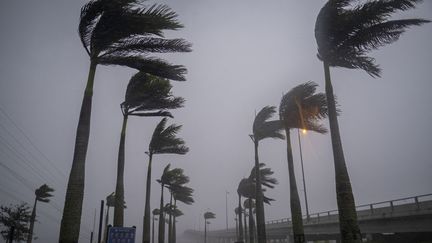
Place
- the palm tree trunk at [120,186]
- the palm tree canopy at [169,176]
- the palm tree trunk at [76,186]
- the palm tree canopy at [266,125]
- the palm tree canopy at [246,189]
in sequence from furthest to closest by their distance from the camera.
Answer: the palm tree canopy at [246,189] → the palm tree canopy at [169,176] → the palm tree canopy at [266,125] → the palm tree trunk at [120,186] → the palm tree trunk at [76,186]

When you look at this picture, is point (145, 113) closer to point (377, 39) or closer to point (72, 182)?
point (72, 182)

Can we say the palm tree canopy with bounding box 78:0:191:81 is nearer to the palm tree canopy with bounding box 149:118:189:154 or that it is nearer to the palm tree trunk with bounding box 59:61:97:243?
the palm tree trunk with bounding box 59:61:97:243

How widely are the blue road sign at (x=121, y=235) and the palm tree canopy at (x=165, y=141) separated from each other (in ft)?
40.1

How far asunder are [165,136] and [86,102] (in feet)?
35.9

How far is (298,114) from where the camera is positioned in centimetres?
1633

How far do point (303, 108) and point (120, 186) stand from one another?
10.6 m

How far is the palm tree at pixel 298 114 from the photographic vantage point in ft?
49.6

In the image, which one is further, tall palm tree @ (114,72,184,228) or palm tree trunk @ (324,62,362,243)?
tall palm tree @ (114,72,184,228)

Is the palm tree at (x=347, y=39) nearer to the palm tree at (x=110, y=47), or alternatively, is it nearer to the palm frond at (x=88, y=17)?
the palm tree at (x=110, y=47)

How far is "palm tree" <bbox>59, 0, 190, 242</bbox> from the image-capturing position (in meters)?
8.23

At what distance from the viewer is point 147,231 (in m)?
21.7

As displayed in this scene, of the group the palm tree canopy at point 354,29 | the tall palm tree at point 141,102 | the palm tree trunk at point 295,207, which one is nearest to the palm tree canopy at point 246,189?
the palm tree trunk at point 295,207

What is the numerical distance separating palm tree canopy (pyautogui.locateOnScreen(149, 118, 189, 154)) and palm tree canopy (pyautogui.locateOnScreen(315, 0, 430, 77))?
11.8 meters

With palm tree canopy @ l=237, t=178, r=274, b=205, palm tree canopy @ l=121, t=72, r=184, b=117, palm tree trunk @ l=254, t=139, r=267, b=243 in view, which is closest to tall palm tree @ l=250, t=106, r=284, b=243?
palm tree trunk @ l=254, t=139, r=267, b=243
